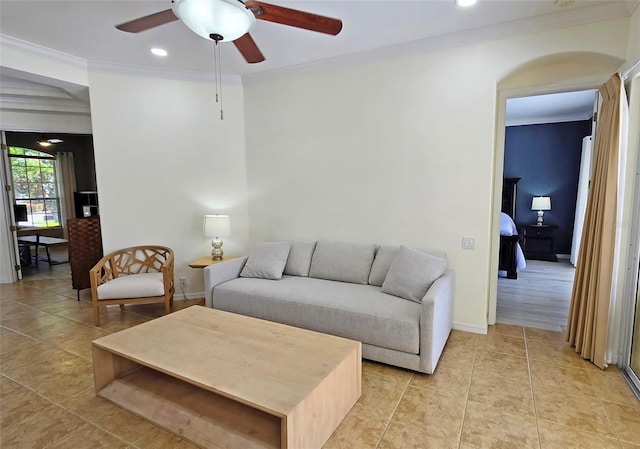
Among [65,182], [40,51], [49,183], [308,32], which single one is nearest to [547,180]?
[308,32]

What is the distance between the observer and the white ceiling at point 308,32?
256 cm

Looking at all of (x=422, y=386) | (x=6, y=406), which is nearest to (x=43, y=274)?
(x=6, y=406)

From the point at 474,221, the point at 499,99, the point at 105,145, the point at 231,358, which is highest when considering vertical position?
the point at 499,99

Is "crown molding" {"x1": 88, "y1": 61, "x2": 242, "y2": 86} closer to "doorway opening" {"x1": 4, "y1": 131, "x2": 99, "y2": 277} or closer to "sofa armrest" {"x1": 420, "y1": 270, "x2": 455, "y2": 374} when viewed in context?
"sofa armrest" {"x1": 420, "y1": 270, "x2": 455, "y2": 374}

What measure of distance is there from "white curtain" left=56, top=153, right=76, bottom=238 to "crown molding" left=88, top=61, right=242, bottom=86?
5.62 metres

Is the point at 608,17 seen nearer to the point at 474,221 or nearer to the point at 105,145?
the point at 474,221

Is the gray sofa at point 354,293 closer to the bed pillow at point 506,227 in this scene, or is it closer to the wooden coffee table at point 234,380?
the wooden coffee table at point 234,380

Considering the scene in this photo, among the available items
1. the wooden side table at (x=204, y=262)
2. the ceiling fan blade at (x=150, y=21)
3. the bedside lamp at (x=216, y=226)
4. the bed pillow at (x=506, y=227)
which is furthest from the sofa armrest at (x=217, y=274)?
the bed pillow at (x=506, y=227)

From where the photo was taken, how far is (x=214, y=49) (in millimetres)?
3402

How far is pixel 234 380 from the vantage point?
1788 millimetres

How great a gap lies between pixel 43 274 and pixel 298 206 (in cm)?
512

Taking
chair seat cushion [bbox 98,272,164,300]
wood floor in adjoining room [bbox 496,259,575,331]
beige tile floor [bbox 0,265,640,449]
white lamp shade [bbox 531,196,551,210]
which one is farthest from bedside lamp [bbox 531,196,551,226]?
chair seat cushion [bbox 98,272,164,300]

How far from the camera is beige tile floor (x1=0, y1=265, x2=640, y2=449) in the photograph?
188cm

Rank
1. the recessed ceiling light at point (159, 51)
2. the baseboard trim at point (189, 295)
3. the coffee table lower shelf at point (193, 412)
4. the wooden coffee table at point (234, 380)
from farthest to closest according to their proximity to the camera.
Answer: the baseboard trim at point (189, 295), the recessed ceiling light at point (159, 51), the coffee table lower shelf at point (193, 412), the wooden coffee table at point (234, 380)
